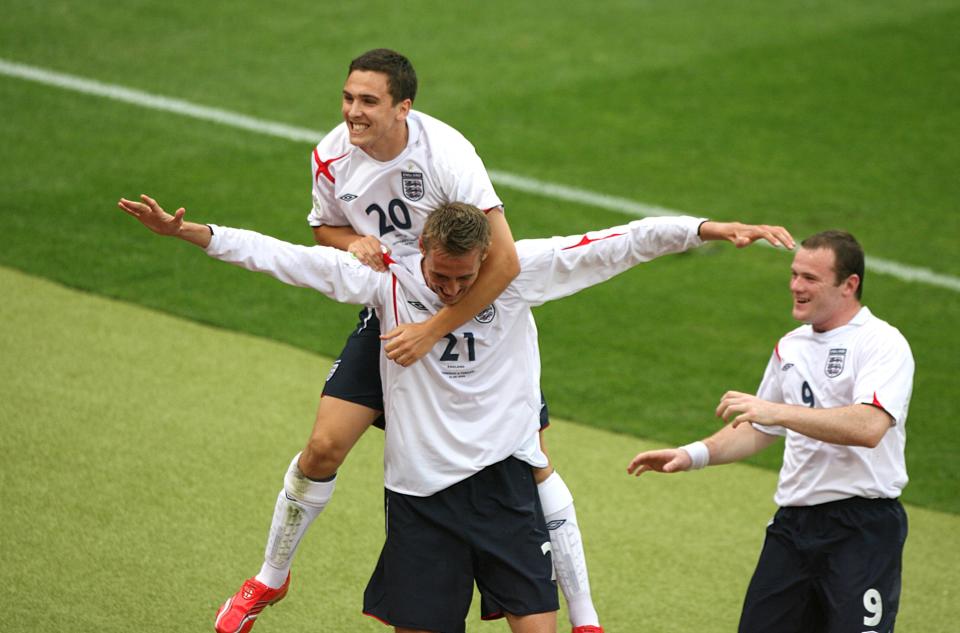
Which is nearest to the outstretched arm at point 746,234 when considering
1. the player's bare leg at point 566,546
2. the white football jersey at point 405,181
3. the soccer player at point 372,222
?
the soccer player at point 372,222

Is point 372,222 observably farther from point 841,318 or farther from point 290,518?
point 841,318

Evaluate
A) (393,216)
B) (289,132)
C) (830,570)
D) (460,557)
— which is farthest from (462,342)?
(289,132)

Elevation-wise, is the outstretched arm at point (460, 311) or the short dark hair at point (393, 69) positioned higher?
the short dark hair at point (393, 69)

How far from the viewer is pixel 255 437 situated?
7367mm

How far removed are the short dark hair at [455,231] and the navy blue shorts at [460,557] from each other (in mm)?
799

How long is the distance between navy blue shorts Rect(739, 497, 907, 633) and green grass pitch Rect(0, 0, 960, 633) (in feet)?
3.42

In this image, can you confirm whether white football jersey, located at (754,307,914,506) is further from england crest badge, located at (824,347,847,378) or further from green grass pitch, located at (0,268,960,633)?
green grass pitch, located at (0,268,960,633)

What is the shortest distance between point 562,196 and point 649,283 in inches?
57.7

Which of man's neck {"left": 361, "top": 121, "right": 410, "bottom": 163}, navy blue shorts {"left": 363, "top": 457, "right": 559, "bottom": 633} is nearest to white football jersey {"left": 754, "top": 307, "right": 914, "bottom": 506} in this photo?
navy blue shorts {"left": 363, "top": 457, "right": 559, "bottom": 633}

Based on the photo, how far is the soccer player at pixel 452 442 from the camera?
4.55 m

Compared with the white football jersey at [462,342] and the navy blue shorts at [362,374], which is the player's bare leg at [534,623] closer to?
the white football jersey at [462,342]

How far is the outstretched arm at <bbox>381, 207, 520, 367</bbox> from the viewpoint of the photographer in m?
4.48

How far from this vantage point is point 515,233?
1033 centimetres

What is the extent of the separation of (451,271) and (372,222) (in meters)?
1.02
